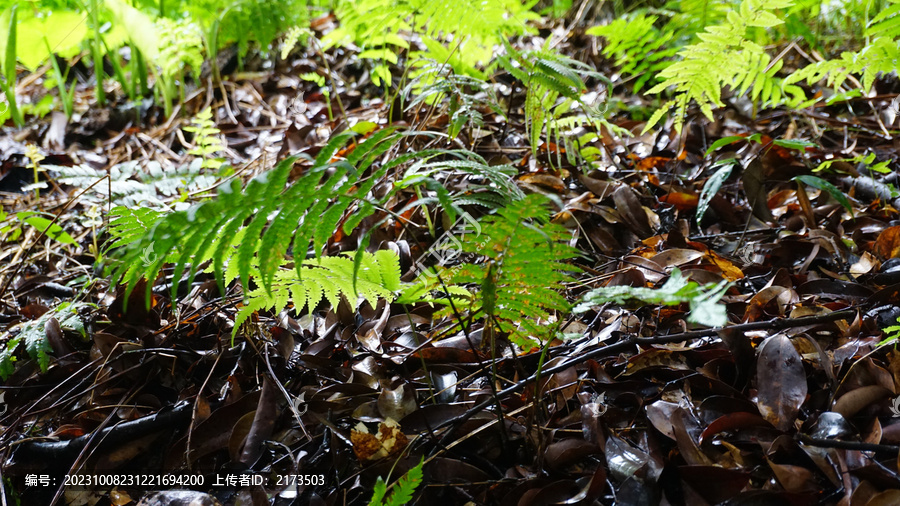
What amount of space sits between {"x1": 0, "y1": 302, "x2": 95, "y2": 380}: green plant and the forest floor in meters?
0.01

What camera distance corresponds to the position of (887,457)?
1042mm

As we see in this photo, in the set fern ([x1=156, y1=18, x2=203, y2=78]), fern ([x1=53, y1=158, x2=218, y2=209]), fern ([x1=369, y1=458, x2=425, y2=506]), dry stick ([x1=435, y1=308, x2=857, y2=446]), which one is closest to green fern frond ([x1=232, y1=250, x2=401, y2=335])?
dry stick ([x1=435, y1=308, x2=857, y2=446])

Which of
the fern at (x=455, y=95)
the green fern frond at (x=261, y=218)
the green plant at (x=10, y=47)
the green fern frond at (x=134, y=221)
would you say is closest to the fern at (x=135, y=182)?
the green plant at (x=10, y=47)

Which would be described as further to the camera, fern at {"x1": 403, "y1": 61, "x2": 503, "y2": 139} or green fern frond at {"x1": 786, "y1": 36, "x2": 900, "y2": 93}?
fern at {"x1": 403, "y1": 61, "x2": 503, "y2": 139}

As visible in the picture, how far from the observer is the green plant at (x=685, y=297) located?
0.74 metres

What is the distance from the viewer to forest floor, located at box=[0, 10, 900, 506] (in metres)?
1.14

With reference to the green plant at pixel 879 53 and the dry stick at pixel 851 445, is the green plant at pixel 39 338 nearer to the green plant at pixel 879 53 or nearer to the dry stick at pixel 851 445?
the dry stick at pixel 851 445

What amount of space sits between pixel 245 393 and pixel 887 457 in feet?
4.69

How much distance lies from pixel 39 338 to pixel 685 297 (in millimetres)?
1702

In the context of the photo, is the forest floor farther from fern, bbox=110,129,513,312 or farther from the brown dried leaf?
fern, bbox=110,129,513,312

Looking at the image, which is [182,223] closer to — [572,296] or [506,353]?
[506,353]

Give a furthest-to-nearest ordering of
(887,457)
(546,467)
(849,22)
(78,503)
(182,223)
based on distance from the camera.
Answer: (849,22) → (78,503) → (546,467) → (887,457) → (182,223)

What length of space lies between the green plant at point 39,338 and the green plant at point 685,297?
1474 mm

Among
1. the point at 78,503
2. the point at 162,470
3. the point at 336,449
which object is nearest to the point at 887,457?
the point at 336,449
